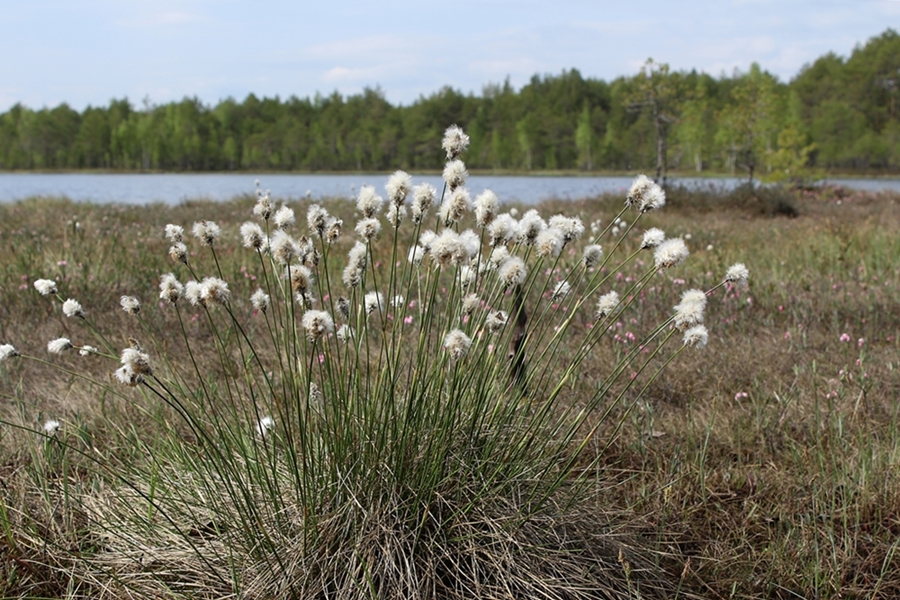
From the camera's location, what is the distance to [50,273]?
580 cm

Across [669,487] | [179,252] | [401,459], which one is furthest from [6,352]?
[669,487]

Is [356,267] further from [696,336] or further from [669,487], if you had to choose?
[669,487]

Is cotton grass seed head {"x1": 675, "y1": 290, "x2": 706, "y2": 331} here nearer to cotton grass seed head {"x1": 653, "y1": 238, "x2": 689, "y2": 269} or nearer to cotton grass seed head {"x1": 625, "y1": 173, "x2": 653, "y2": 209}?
cotton grass seed head {"x1": 653, "y1": 238, "x2": 689, "y2": 269}

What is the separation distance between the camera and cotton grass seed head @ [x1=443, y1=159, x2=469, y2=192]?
71.4 inches

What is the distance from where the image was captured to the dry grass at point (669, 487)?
1.88 metres

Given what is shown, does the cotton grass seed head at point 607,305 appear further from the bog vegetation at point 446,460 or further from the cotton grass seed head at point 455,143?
the cotton grass seed head at point 455,143

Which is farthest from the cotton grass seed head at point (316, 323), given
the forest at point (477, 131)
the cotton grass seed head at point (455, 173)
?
the forest at point (477, 131)

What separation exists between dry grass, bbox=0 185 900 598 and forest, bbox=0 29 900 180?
5741cm

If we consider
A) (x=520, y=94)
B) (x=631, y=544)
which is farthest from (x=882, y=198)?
(x=520, y=94)

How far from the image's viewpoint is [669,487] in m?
2.48

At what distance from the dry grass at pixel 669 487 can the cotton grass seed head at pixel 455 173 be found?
2.46ft

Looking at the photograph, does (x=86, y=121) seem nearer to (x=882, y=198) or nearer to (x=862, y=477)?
(x=882, y=198)

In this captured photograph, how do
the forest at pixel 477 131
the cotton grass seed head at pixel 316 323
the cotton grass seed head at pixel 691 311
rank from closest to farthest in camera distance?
the cotton grass seed head at pixel 316 323
the cotton grass seed head at pixel 691 311
the forest at pixel 477 131

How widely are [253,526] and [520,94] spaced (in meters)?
94.4
